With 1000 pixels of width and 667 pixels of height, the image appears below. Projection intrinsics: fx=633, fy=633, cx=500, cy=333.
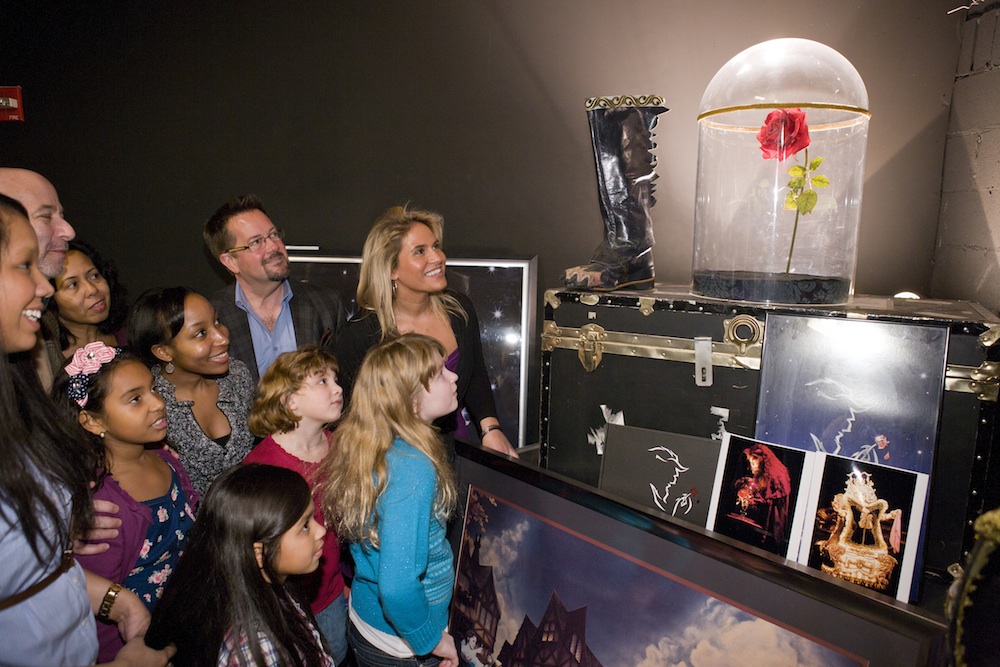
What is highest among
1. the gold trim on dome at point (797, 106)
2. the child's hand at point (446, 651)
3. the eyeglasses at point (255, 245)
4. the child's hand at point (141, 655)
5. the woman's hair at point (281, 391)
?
the gold trim on dome at point (797, 106)

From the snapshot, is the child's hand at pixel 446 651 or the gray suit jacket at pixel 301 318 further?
the gray suit jacket at pixel 301 318

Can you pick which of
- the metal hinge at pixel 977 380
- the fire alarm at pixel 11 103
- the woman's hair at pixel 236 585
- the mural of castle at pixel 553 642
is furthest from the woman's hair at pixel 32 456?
the fire alarm at pixel 11 103

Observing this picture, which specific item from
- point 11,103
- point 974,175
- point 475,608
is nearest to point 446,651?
point 475,608

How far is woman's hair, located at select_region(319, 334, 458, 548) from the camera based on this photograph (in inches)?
65.2

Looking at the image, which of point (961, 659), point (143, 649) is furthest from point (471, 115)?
point (961, 659)

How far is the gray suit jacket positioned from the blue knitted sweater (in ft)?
3.43

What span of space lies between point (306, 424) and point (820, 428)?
5.01 feet

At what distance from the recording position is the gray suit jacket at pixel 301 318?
8.70 ft

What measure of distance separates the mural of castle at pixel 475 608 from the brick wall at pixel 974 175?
1.84m

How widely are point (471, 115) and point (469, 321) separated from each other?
1103mm

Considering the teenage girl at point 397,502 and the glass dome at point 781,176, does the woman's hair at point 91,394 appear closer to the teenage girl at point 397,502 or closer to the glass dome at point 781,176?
the teenage girl at point 397,502

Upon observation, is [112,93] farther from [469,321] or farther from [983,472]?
[983,472]

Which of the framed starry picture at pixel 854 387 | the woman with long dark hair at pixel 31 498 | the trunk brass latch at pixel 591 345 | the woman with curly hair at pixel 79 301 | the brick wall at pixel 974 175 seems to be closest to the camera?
the woman with long dark hair at pixel 31 498

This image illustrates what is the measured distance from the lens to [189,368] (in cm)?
220
